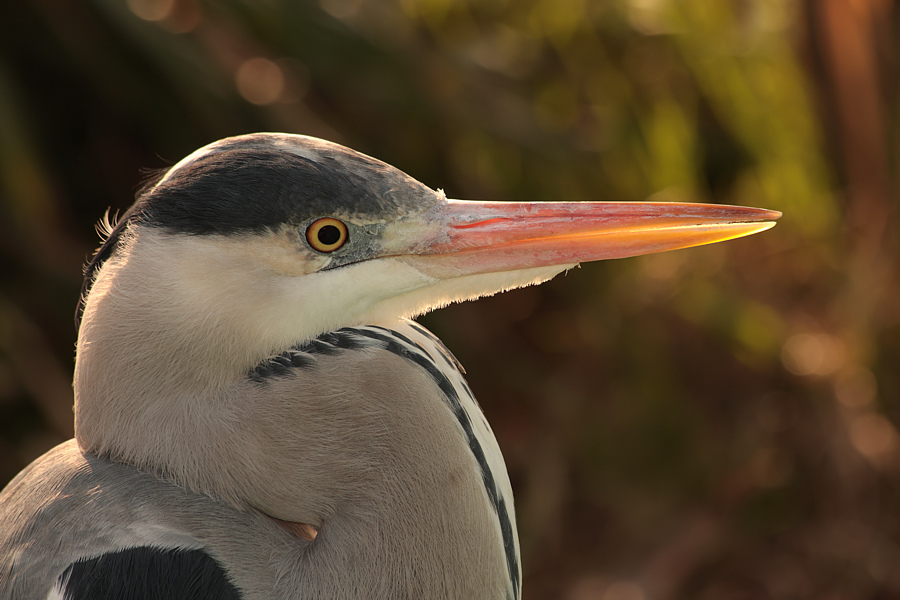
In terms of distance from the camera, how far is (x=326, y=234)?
989 mm

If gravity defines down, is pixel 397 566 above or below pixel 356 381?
below

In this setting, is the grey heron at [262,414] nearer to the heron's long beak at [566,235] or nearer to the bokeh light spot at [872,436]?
the heron's long beak at [566,235]

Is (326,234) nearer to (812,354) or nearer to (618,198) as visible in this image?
(618,198)

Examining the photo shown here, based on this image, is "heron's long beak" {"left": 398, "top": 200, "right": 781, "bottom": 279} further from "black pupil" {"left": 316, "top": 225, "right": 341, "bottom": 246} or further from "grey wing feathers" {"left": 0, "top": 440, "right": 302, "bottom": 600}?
"grey wing feathers" {"left": 0, "top": 440, "right": 302, "bottom": 600}

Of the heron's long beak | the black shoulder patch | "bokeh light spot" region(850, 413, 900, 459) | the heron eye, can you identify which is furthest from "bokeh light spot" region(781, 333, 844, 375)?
the black shoulder patch

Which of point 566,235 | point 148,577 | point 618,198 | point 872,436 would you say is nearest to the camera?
point 148,577

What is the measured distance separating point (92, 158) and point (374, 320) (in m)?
1.87

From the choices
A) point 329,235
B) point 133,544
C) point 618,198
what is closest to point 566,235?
point 329,235

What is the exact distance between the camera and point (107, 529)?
94 cm

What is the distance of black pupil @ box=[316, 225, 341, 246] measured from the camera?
986 mm

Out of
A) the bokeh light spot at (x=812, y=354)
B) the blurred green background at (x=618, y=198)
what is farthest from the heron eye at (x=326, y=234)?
the bokeh light spot at (x=812, y=354)

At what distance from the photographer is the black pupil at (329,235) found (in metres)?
0.99

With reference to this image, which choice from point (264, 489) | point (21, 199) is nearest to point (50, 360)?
point (21, 199)

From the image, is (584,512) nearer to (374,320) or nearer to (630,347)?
(630,347)
